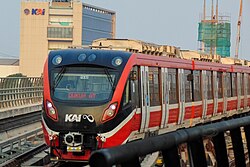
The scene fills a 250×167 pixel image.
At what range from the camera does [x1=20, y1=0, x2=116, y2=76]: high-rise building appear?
535 feet

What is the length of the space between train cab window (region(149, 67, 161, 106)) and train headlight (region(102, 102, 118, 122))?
7.63 ft

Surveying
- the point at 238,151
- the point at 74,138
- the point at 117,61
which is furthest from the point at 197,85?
the point at 238,151

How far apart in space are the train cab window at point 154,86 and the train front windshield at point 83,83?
6.56 ft

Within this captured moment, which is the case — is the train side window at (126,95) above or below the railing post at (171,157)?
below

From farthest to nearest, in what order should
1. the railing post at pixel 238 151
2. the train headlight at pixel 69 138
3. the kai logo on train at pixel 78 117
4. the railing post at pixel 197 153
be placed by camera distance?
the kai logo on train at pixel 78 117, the train headlight at pixel 69 138, the railing post at pixel 238 151, the railing post at pixel 197 153

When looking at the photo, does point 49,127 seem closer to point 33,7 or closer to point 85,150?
point 85,150

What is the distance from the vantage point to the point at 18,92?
2786cm

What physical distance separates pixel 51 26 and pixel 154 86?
150702 millimetres

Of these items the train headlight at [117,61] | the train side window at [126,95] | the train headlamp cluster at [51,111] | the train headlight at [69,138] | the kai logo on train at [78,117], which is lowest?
the train headlight at [69,138]

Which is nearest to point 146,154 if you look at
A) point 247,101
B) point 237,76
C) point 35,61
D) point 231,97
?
point 231,97

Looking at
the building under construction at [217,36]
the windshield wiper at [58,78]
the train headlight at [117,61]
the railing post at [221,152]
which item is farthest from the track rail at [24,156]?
the building under construction at [217,36]

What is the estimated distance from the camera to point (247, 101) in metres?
32.3

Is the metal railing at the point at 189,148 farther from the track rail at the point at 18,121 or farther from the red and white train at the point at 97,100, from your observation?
the track rail at the point at 18,121

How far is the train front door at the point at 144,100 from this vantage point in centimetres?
1480
